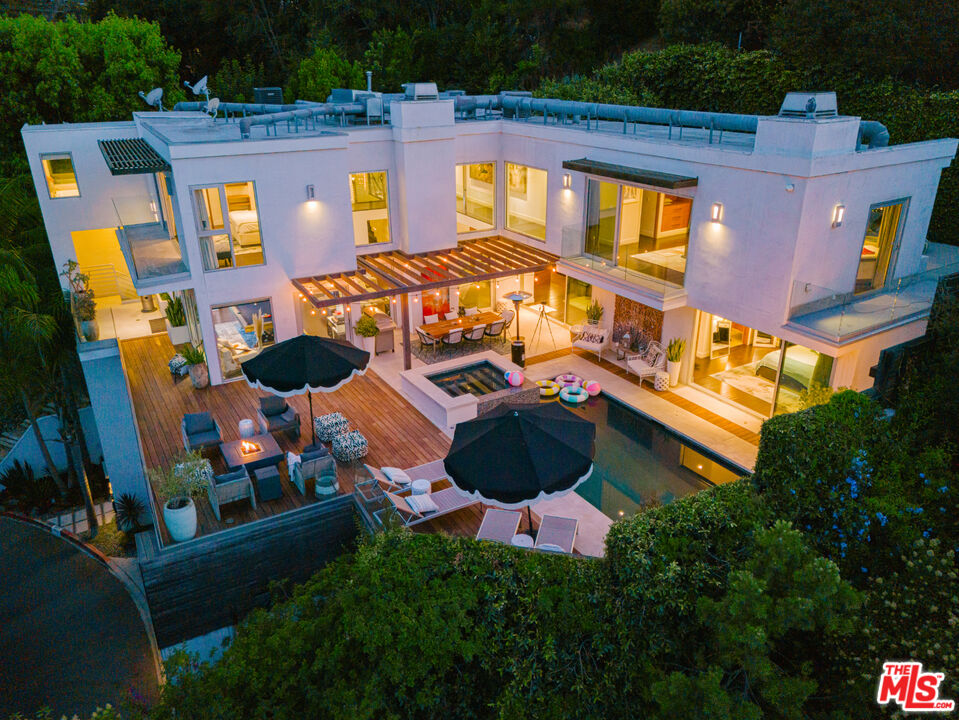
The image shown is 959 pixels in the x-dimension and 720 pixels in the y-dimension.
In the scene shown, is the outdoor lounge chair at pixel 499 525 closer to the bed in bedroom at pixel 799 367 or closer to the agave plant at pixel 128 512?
the bed in bedroom at pixel 799 367

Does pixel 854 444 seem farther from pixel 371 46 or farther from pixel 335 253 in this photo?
pixel 371 46

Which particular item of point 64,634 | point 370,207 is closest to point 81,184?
point 370,207

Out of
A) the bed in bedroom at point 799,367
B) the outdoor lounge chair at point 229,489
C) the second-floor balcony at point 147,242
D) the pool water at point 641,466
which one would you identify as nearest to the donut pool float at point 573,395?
the pool water at point 641,466

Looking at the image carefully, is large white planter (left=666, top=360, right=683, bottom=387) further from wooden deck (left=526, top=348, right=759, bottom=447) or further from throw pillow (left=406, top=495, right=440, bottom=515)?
throw pillow (left=406, top=495, right=440, bottom=515)

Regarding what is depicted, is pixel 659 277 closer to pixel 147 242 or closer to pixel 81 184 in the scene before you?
pixel 147 242

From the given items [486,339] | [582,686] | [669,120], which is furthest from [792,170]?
[582,686]
